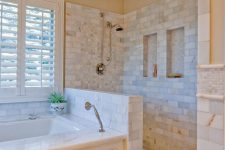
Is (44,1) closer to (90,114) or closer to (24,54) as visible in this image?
(24,54)

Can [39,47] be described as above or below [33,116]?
above

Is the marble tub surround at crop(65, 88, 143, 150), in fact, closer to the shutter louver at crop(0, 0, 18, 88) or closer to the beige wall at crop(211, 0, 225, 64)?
the beige wall at crop(211, 0, 225, 64)

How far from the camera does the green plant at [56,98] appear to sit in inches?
117

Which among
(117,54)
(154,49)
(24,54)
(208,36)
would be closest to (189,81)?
(154,49)

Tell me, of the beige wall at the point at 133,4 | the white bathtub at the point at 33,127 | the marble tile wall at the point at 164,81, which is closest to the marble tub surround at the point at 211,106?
the white bathtub at the point at 33,127

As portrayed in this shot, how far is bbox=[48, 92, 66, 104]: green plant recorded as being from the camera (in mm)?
2973

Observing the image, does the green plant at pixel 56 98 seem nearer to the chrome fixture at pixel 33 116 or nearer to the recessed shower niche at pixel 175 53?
the chrome fixture at pixel 33 116

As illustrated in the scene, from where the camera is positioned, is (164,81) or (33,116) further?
(164,81)

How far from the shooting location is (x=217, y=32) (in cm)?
110

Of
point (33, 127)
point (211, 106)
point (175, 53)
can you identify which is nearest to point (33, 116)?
point (33, 127)

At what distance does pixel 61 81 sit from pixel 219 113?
2.48 m

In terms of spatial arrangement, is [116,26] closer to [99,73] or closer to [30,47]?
[99,73]

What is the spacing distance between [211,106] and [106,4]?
3.04 m

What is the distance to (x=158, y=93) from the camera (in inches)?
128
